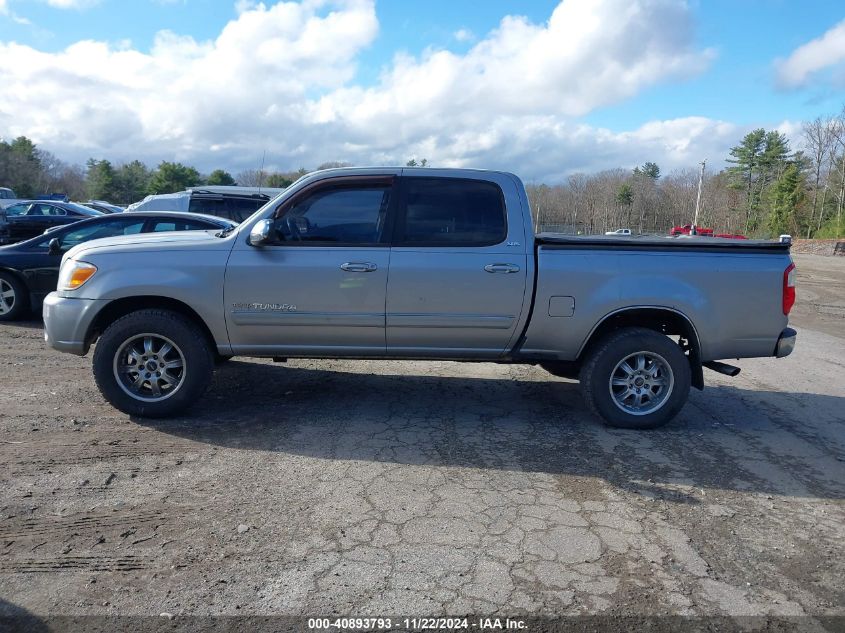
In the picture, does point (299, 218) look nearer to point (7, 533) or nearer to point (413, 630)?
point (7, 533)

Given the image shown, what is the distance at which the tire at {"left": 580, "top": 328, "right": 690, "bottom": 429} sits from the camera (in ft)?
17.6

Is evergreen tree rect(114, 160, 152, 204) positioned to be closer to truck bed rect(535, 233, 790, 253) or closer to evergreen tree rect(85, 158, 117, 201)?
evergreen tree rect(85, 158, 117, 201)

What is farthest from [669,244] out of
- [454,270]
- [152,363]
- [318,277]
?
[152,363]

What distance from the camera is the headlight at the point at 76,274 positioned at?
5234 mm

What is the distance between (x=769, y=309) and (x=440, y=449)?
116 inches

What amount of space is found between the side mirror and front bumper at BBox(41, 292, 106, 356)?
1.31 meters

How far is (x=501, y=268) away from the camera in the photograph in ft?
17.1

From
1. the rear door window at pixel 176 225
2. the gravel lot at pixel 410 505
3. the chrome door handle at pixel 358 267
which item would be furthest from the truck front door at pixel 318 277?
the rear door window at pixel 176 225

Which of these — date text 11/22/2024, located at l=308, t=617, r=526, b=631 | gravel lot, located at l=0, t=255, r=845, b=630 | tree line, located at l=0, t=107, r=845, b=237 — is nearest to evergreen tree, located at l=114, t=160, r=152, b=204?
tree line, located at l=0, t=107, r=845, b=237

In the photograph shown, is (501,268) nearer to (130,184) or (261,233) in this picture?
(261,233)

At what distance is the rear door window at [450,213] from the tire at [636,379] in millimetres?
1319

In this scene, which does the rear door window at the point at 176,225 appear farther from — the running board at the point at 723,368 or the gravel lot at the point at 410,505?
the running board at the point at 723,368

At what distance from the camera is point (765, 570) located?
3363 millimetres

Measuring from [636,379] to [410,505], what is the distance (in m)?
2.51
